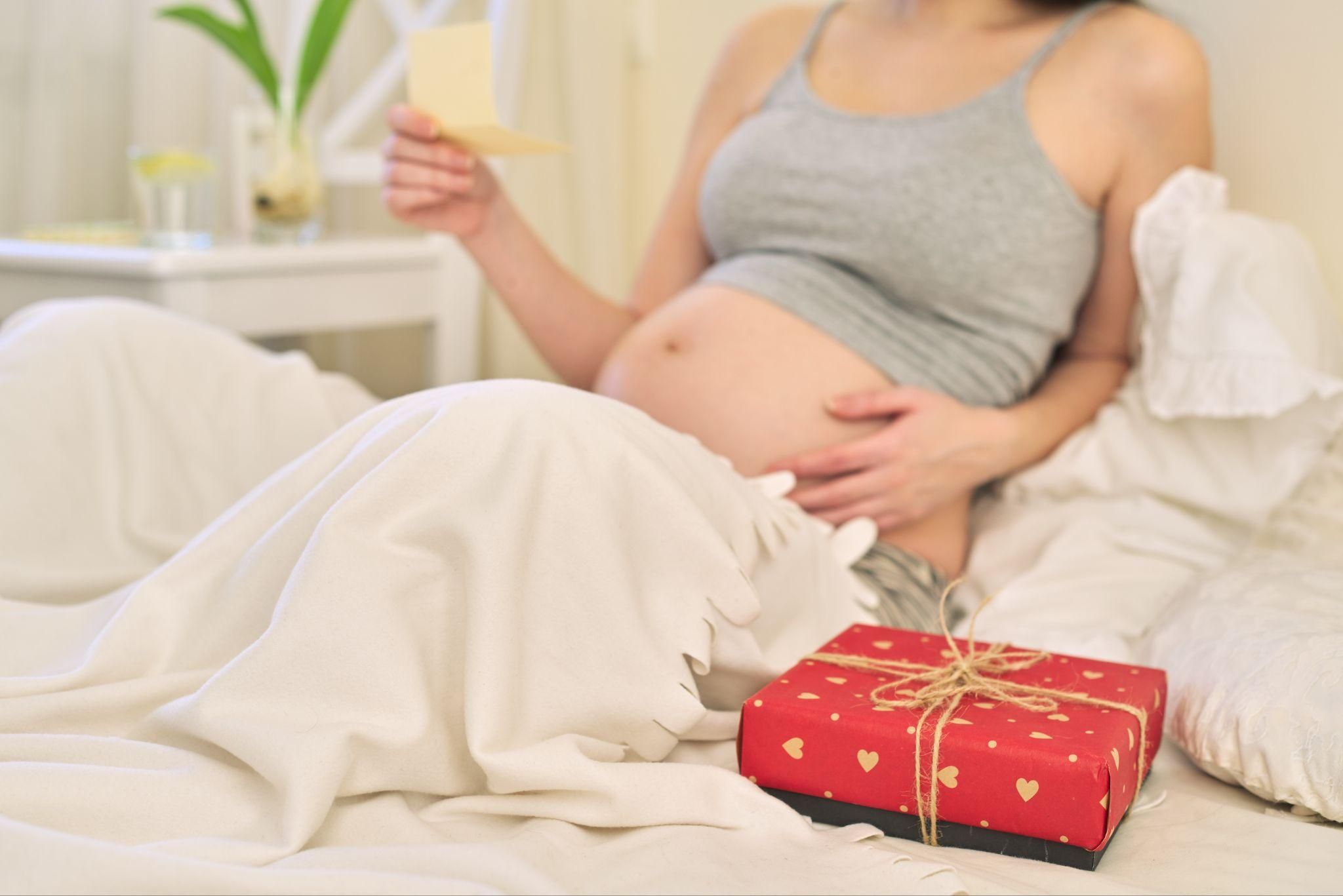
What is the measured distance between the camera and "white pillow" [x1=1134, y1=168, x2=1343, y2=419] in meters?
0.97

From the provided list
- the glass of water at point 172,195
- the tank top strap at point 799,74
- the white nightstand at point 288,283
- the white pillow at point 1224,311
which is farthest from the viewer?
the glass of water at point 172,195

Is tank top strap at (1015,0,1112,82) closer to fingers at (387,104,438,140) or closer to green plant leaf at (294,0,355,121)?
fingers at (387,104,438,140)

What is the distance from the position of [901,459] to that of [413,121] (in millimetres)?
496

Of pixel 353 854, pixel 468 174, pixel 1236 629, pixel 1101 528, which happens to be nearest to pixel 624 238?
pixel 468 174

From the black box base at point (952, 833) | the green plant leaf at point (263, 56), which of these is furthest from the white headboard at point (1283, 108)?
the green plant leaf at point (263, 56)

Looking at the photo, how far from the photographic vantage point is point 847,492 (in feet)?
3.23

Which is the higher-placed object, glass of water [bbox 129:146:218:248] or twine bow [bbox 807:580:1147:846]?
glass of water [bbox 129:146:218:248]

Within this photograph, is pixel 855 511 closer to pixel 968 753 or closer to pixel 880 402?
pixel 880 402

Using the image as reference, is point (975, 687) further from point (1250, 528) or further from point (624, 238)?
point (624, 238)

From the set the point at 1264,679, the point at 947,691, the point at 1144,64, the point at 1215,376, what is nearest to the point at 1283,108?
the point at 1144,64

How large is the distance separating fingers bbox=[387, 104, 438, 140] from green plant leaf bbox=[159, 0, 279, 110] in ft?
2.26

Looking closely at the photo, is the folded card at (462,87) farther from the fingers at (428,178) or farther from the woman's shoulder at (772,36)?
the woman's shoulder at (772,36)

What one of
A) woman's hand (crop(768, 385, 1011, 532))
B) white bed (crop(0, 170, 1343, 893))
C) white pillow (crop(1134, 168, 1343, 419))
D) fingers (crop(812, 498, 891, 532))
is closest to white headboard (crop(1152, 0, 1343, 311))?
white pillow (crop(1134, 168, 1343, 419))

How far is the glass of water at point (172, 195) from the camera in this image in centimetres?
162
